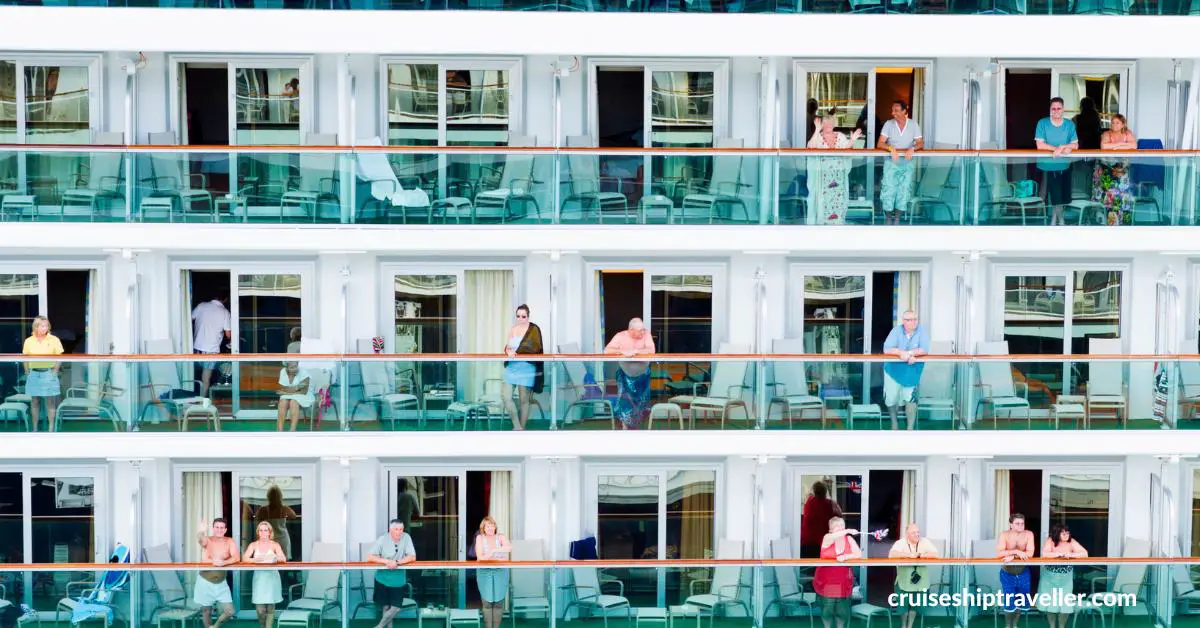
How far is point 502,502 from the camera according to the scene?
21.9 m

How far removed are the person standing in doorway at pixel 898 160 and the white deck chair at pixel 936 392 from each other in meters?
1.60

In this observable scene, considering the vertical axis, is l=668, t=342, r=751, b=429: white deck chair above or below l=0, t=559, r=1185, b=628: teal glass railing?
above

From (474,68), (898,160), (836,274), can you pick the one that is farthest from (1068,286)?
(474,68)

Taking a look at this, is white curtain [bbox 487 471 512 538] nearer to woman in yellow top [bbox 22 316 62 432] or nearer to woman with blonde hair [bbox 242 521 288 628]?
woman with blonde hair [bbox 242 521 288 628]

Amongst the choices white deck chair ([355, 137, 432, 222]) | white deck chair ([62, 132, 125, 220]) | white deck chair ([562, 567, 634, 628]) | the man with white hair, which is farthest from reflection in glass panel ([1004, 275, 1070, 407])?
white deck chair ([62, 132, 125, 220])

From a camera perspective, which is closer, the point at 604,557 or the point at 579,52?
the point at 579,52

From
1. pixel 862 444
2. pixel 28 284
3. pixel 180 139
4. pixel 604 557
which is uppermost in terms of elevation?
pixel 180 139

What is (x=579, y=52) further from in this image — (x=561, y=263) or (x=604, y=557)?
(x=604, y=557)

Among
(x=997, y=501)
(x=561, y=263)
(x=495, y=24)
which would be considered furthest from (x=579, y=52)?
(x=997, y=501)

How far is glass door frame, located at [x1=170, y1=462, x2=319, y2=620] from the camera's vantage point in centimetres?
2164

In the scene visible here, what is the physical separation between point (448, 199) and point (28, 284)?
188 inches

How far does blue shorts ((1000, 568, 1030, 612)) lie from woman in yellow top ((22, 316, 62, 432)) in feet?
32.8

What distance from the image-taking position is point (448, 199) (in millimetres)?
20609

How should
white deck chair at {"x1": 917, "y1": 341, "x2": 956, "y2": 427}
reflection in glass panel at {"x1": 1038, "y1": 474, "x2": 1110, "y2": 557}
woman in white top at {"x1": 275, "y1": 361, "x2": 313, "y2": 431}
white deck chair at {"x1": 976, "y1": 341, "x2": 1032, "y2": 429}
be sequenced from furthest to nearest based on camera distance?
1. reflection in glass panel at {"x1": 1038, "y1": 474, "x2": 1110, "y2": 557}
2. white deck chair at {"x1": 976, "y1": 341, "x2": 1032, "y2": 429}
3. white deck chair at {"x1": 917, "y1": 341, "x2": 956, "y2": 427}
4. woman in white top at {"x1": 275, "y1": 361, "x2": 313, "y2": 431}
